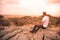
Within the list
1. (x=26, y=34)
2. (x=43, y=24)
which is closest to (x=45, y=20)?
(x=43, y=24)

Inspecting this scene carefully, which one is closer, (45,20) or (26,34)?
(26,34)

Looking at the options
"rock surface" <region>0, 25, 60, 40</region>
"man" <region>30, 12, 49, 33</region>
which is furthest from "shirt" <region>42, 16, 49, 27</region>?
"rock surface" <region>0, 25, 60, 40</region>

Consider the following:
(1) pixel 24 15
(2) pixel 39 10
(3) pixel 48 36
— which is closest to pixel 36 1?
(2) pixel 39 10

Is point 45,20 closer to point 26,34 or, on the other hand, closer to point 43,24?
point 43,24

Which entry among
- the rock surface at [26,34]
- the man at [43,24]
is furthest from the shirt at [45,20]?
the rock surface at [26,34]

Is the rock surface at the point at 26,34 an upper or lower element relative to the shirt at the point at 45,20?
lower

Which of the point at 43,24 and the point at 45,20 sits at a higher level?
the point at 45,20

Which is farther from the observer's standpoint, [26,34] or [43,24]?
[43,24]

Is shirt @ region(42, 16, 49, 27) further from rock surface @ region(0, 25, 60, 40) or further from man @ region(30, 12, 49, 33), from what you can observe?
rock surface @ region(0, 25, 60, 40)

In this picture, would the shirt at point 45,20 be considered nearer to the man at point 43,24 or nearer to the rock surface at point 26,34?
the man at point 43,24

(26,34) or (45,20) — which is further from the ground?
(45,20)

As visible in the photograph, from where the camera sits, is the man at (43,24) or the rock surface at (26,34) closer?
the rock surface at (26,34)

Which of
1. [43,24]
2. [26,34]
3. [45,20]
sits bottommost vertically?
[26,34]

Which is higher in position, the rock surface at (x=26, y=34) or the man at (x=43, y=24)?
the man at (x=43, y=24)
